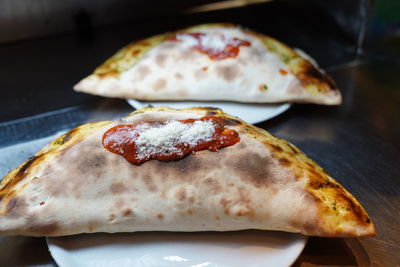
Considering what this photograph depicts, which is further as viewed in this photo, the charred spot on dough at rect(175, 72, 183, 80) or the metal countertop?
the charred spot on dough at rect(175, 72, 183, 80)

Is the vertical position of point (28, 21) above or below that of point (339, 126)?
above

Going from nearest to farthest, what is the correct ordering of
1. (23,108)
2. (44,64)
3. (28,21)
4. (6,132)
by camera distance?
(6,132) < (23,108) < (44,64) < (28,21)

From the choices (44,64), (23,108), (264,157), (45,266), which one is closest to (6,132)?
(23,108)

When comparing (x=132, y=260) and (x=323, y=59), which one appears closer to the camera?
(x=132, y=260)

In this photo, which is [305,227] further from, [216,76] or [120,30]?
[120,30]

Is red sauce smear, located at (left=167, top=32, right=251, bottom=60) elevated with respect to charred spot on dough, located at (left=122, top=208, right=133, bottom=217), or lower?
elevated

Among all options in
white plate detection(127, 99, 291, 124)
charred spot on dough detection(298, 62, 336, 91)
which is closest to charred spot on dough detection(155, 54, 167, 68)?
white plate detection(127, 99, 291, 124)

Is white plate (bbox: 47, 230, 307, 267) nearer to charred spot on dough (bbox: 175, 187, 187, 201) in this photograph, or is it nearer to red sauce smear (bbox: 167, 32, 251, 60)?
charred spot on dough (bbox: 175, 187, 187, 201)

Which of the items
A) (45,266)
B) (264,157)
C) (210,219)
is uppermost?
(264,157)

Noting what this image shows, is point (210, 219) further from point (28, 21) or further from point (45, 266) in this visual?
point (28, 21)
